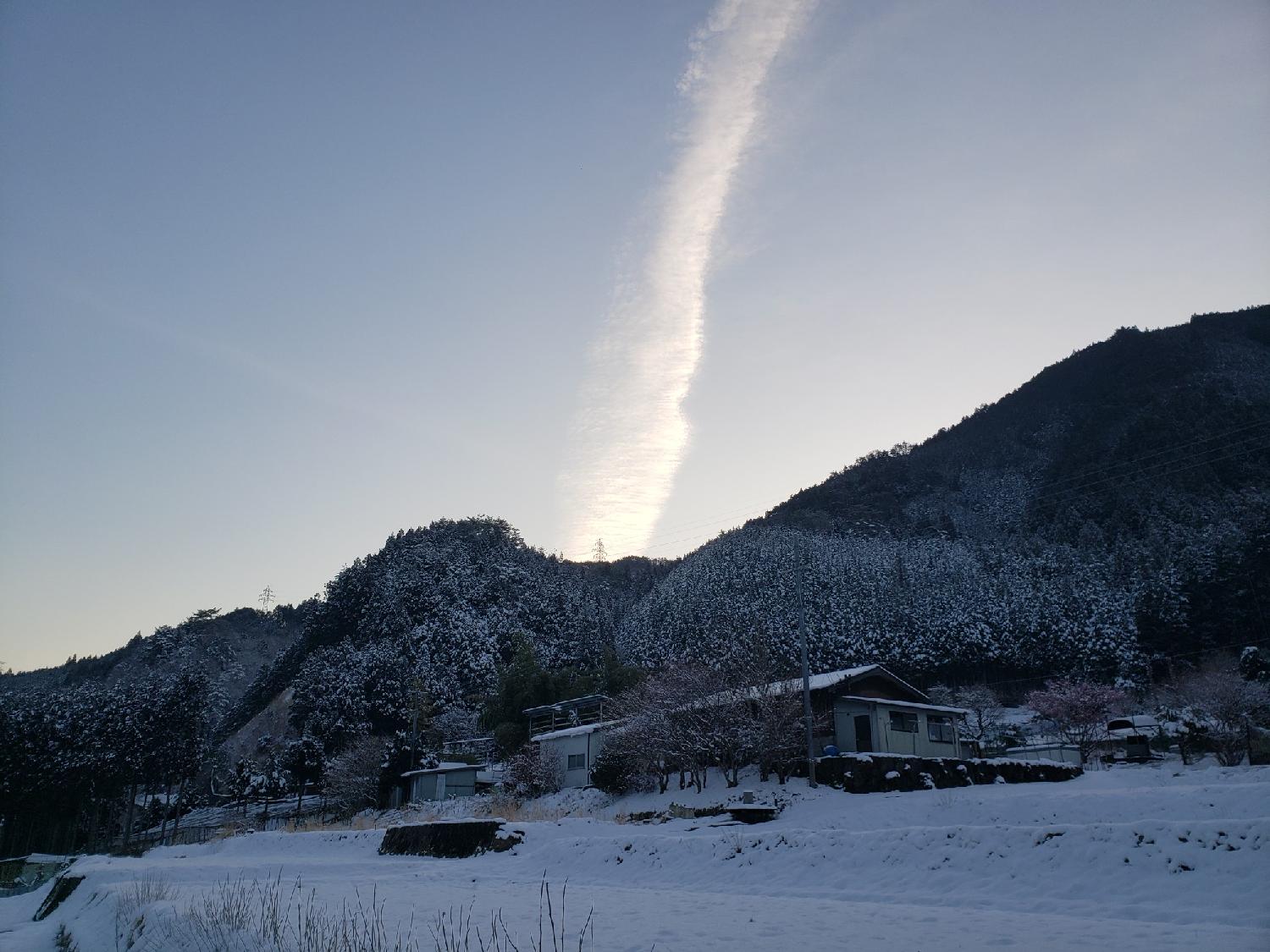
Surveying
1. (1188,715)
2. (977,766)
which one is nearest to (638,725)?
(977,766)

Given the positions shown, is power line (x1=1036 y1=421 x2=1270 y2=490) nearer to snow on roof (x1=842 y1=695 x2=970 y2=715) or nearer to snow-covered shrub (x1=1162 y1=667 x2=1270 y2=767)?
snow-covered shrub (x1=1162 y1=667 x2=1270 y2=767)

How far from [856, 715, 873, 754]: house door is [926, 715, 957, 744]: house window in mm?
4900

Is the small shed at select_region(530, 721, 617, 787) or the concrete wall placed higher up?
the small shed at select_region(530, 721, 617, 787)

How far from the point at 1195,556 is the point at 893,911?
80.2 m

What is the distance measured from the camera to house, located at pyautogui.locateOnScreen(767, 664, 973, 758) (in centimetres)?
3681

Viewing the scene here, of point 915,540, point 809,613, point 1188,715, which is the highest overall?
point 915,540

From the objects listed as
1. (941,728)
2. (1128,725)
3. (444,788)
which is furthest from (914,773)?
(1128,725)

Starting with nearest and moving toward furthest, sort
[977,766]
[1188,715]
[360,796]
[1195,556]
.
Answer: [977,766], [1188,715], [360,796], [1195,556]

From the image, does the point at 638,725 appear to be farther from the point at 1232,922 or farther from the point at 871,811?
the point at 1232,922

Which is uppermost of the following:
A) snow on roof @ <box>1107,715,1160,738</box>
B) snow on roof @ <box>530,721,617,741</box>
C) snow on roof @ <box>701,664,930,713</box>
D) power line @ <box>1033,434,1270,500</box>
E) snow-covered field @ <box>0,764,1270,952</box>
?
power line @ <box>1033,434,1270,500</box>

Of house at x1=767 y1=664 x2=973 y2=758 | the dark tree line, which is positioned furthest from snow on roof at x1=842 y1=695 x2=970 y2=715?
the dark tree line

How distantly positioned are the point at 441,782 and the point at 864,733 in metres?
25.9

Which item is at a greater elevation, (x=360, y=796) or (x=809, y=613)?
(x=809, y=613)

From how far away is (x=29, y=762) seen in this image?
55.2 m
